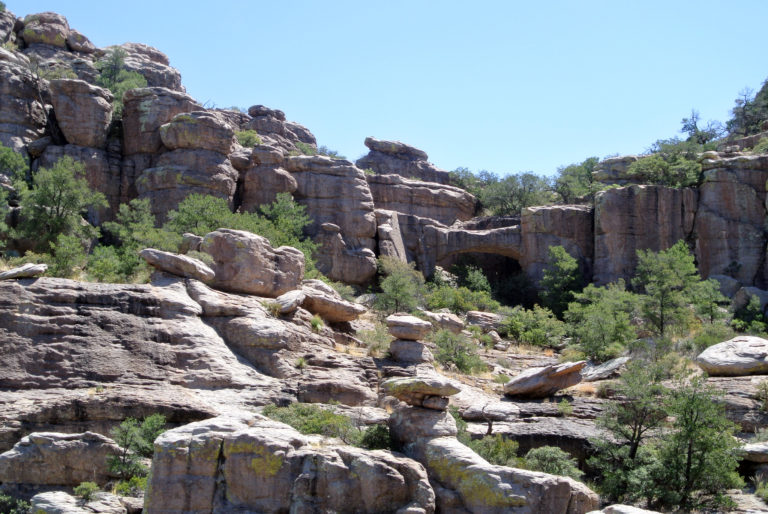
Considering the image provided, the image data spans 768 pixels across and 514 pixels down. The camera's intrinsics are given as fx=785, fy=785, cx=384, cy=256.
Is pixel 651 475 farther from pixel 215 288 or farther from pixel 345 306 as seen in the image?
pixel 215 288

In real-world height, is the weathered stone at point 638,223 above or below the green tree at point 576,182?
below

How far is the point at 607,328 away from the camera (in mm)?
29297

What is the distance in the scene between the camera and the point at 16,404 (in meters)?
17.6

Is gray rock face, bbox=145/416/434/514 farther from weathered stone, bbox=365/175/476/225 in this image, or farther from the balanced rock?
weathered stone, bbox=365/175/476/225

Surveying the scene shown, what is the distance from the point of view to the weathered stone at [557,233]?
4269cm

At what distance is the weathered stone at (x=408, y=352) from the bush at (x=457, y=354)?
2466mm

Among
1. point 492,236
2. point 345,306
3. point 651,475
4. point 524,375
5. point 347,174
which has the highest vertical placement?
point 347,174

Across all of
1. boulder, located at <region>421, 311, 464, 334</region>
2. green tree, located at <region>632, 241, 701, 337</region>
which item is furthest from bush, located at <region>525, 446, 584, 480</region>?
green tree, located at <region>632, 241, 701, 337</region>

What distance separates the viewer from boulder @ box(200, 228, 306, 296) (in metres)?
24.1

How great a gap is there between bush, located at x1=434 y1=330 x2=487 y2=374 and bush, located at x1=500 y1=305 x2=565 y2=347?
688 cm

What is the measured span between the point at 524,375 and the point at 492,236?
1985cm

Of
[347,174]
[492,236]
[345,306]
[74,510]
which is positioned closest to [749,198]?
[492,236]

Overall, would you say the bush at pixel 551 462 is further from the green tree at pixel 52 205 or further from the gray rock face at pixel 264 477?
the green tree at pixel 52 205

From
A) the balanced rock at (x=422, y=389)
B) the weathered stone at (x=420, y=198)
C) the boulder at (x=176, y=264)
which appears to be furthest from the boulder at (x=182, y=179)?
the balanced rock at (x=422, y=389)
